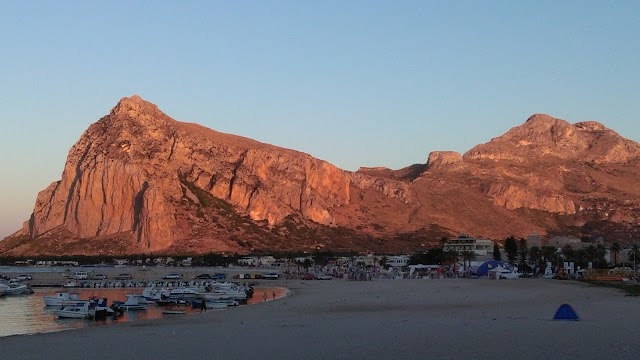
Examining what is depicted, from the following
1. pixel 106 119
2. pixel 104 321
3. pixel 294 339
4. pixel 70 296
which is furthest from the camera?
pixel 106 119

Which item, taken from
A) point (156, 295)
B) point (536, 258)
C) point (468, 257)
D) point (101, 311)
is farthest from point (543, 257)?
point (101, 311)

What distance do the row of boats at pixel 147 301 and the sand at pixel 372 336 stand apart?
11937 millimetres

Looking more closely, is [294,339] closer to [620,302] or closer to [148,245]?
[620,302]

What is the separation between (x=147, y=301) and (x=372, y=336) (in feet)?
109

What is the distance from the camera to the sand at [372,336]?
19406 mm

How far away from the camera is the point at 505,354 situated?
18422 millimetres

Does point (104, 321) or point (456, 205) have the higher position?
point (456, 205)

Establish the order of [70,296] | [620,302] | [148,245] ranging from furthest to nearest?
[148,245], [70,296], [620,302]

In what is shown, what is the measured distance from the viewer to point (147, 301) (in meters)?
53.2

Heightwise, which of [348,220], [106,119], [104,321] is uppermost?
[106,119]

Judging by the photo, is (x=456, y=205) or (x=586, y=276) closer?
(x=586, y=276)

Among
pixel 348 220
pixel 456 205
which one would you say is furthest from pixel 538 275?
pixel 456 205

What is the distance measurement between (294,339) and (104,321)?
67.5 ft

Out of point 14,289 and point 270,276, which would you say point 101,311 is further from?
point 270,276
